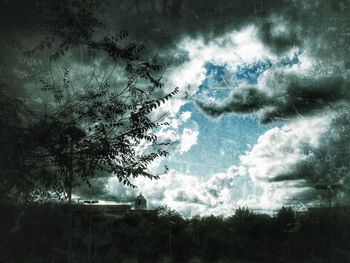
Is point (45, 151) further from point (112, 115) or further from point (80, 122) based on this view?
point (112, 115)

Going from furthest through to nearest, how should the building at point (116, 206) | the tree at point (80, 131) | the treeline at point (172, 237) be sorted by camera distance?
the building at point (116, 206) < the treeline at point (172, 237) < the tree at point (80, 131)

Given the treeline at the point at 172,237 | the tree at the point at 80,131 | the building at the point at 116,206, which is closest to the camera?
the tree at the point at 80,131

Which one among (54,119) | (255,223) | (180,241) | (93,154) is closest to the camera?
(93,154)

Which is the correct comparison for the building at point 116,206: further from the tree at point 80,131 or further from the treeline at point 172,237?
the tree at point 80,131

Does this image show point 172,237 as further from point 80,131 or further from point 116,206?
point 80,131

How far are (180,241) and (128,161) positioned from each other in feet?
65.2

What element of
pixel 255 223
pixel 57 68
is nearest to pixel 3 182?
pixel 57 68

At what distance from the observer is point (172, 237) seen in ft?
71.6

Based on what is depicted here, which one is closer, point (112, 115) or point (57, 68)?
point (112, 115)

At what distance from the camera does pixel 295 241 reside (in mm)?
20281

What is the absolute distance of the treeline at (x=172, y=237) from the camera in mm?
3656

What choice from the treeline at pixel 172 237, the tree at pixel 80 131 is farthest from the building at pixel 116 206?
the tree at pixel 80 131

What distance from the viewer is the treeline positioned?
12.0 ft

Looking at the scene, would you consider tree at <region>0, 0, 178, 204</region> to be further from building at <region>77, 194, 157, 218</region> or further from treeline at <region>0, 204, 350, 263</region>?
building at <region>77, 194, 157, 218</region>
